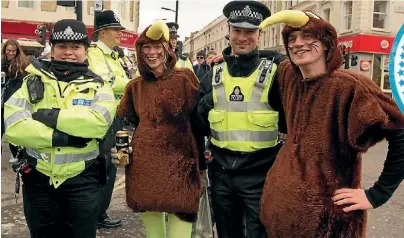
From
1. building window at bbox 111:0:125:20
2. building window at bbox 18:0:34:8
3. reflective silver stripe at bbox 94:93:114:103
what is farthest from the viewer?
building window at bbox 111:0:125:20

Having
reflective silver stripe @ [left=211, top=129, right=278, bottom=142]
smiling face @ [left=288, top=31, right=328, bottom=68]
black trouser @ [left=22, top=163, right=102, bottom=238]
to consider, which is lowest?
black trouser @ [left=22, top=163, right=102, bottom=238]

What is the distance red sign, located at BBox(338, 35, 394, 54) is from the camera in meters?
24.0

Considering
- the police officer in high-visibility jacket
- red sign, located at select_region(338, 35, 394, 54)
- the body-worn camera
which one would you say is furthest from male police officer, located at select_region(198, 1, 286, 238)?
red sign, located at select_region(338, 35, 394, 54)

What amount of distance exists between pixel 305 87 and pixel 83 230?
68.8 inches

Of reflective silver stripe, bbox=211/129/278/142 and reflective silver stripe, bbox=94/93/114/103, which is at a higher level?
reflective silver stripe, bbox=94/93/114/103

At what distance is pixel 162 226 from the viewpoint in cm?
322

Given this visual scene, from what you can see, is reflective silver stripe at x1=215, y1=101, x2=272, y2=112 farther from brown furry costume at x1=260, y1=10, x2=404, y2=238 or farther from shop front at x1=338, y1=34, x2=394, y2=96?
shop front at x1=338, y1=34, x2=394, y2=96

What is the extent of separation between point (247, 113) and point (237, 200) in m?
0.59

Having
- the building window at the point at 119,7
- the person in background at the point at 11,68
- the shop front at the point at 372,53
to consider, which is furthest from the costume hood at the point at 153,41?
the shop front at the point at 372,53

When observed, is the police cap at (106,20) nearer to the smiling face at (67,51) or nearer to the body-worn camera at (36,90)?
the smiling face at (67,51)

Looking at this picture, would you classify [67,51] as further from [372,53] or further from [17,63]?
[372,53]

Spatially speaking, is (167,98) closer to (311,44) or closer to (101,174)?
(101,174)

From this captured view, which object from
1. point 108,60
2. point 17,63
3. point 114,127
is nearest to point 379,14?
point 17,63

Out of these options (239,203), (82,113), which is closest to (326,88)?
(239,203)
